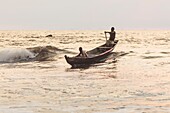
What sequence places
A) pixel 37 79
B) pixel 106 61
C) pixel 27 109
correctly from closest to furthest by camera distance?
pixel 27 109
pixel 37 79
pixel 106 61

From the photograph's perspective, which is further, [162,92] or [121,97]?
[162,92]

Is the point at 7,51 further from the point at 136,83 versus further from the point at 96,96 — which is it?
the point at 96,96

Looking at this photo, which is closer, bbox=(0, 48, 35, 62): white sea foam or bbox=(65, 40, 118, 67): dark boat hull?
bbox=(65, 40, 118, 67): dark boat hull

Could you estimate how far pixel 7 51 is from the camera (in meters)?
31.9

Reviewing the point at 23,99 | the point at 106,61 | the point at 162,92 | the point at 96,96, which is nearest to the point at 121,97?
the point at 96,96

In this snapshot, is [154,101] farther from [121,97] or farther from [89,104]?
[89,104]

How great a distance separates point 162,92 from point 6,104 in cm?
523

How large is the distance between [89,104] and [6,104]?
242 centimetres

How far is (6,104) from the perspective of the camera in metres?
10.7

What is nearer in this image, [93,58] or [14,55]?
[93,58]

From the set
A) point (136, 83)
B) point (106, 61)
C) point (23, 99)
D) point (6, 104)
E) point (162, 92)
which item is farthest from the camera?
point (106, 61)

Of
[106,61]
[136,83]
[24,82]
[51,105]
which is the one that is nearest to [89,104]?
[51,105]

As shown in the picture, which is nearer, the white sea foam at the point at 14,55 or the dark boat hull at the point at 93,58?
the dark boat hull at the point at 93,58

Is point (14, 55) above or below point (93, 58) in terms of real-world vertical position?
below
